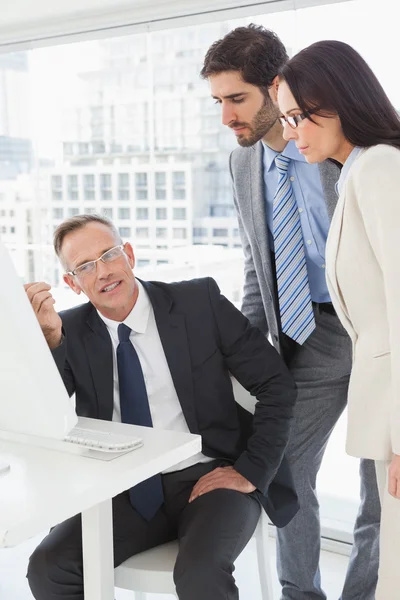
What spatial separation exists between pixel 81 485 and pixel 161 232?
2.46m

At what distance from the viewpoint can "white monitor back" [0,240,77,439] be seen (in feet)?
4.06

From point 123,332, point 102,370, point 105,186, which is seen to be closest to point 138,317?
point 123,332

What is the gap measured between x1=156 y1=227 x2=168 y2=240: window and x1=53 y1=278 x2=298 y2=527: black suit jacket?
161 cm

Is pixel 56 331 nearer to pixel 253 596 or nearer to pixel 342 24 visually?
pixel 253 596

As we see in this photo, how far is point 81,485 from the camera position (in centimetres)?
141

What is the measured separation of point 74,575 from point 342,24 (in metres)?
2.18

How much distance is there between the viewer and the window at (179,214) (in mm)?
3658

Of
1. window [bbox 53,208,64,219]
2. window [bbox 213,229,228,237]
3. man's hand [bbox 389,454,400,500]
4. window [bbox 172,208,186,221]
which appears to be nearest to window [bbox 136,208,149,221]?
window [bbox 172,208,186,221]

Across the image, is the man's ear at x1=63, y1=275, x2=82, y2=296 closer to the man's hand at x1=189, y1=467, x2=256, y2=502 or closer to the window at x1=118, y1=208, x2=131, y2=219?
the man's hand at x1=189, y1=467, x2=256, y2=502

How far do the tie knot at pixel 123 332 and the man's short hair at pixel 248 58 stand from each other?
775 mm

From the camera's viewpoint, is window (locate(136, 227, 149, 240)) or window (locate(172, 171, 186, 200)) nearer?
window (locate(172, 171, 186, 200))

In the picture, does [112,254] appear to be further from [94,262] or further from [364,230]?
[364,230]

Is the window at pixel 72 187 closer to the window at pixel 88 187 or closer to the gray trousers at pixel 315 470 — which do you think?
the window at pixel 88 187

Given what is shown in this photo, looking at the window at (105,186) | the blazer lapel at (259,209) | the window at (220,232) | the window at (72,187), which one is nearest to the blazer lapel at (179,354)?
the blazer lapel at (259,209)
